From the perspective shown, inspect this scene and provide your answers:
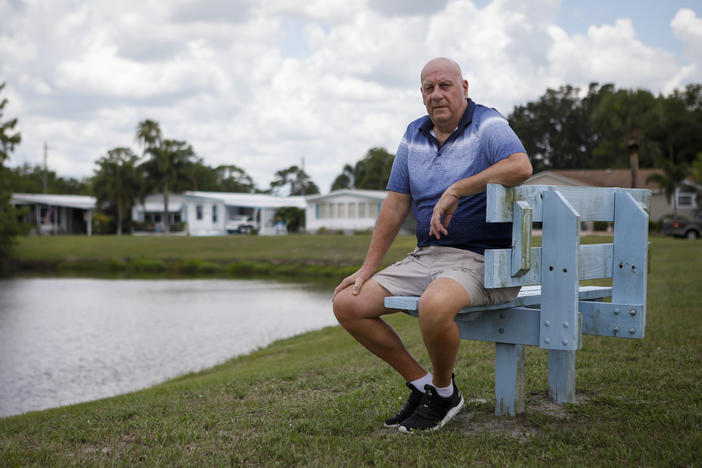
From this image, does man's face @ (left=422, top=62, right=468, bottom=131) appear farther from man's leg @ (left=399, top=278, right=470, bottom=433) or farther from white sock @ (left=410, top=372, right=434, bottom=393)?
white sock @ (left=410, top=372, right=434, bottom=393)

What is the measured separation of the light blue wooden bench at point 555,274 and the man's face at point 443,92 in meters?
0.61

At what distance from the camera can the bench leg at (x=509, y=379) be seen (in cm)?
384

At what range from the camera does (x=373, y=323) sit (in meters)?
3.77

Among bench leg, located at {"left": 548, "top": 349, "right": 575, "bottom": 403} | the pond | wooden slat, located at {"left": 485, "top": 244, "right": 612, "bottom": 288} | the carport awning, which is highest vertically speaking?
the carport awning

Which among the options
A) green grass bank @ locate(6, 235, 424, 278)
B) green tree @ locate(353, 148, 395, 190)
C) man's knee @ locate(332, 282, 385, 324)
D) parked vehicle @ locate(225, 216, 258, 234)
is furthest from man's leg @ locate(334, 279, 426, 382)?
green tree @ locate(353, 148, 395, 190)

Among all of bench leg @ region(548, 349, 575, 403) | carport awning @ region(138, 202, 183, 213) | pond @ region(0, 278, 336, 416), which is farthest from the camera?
carport awning @ region(138, 202, 183, 213)

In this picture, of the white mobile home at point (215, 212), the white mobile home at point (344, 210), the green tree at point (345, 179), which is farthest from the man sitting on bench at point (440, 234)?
the green tree at point (345, 179)

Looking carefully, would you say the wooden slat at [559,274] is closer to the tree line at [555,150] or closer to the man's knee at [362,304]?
the man's knee at [362,304]

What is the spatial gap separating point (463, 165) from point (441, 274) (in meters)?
0.63

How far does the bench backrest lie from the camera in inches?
134

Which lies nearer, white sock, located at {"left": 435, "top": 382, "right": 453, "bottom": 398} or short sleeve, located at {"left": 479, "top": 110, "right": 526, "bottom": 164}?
short sleeve, located at {"left": 479, "top": 110, "right": 526, "bottom": 164}

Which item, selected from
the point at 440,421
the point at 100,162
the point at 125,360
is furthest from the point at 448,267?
the point at 100,162

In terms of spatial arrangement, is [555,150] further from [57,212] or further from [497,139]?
[497,139]

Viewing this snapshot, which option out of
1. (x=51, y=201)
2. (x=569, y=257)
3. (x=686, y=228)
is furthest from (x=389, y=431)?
(x=51, y=201)
